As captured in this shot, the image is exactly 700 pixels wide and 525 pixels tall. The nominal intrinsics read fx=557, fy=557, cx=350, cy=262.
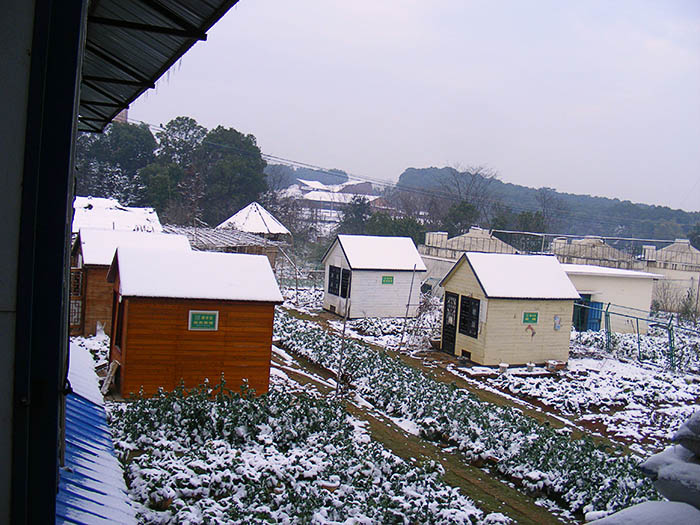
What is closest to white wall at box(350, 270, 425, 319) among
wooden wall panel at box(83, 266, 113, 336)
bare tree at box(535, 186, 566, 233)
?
wooden wall panel at box(83, 266, 113, 336)

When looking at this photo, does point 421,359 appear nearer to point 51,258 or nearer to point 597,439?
point 597,439

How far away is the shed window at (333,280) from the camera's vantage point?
27938 mm

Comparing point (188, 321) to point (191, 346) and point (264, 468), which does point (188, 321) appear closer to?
point (191, 346)

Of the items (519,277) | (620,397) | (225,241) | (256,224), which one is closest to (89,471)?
(620,397)

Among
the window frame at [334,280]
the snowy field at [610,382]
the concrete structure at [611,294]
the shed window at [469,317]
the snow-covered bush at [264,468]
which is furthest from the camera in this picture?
the window frame at [334,280]

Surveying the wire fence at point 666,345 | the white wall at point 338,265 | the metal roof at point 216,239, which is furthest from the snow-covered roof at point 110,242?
the wire fence at point 666,345

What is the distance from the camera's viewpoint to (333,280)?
28.5 metres

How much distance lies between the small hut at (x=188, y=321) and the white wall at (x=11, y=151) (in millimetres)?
A: 10182

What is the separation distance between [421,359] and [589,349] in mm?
7327

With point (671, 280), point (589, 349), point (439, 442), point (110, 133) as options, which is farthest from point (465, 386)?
point (110, 133)

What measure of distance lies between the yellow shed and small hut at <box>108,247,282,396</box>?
8568mm

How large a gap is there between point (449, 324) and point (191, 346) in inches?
432

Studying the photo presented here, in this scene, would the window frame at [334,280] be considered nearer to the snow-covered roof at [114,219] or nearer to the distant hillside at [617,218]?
the snow-covered roof at [114,219]

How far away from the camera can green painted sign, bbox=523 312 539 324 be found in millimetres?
18906
